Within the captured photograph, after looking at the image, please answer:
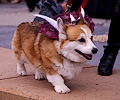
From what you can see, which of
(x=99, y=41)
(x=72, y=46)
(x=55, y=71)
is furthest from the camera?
(x=99, y=41)

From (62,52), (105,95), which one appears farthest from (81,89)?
(62,52)

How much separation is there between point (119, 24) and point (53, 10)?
0.94 metres

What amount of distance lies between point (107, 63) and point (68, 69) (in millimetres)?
1292

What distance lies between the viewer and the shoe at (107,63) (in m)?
5.09

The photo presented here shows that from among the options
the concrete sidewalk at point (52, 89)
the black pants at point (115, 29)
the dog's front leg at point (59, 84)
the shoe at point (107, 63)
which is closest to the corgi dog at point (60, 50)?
the dog's front leg at point (59, 84)

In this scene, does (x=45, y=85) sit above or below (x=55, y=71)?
below

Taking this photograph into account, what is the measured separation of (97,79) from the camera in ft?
16.0

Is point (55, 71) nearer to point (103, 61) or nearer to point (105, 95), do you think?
point (105, 95)

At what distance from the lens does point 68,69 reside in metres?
4.06

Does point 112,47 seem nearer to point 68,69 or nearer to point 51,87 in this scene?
point 51,87

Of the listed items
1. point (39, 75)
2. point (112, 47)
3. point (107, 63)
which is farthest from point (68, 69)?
point (112, 47)

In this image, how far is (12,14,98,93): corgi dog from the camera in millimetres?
3852

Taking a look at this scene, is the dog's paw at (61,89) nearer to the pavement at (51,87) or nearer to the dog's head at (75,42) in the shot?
the pavement at (51,87)

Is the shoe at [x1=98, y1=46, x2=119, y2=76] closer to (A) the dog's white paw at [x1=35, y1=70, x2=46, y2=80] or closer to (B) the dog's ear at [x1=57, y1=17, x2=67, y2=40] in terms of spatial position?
(A) the dog's white paw at [x1=35, y1=70, x2=46, y2=80]
